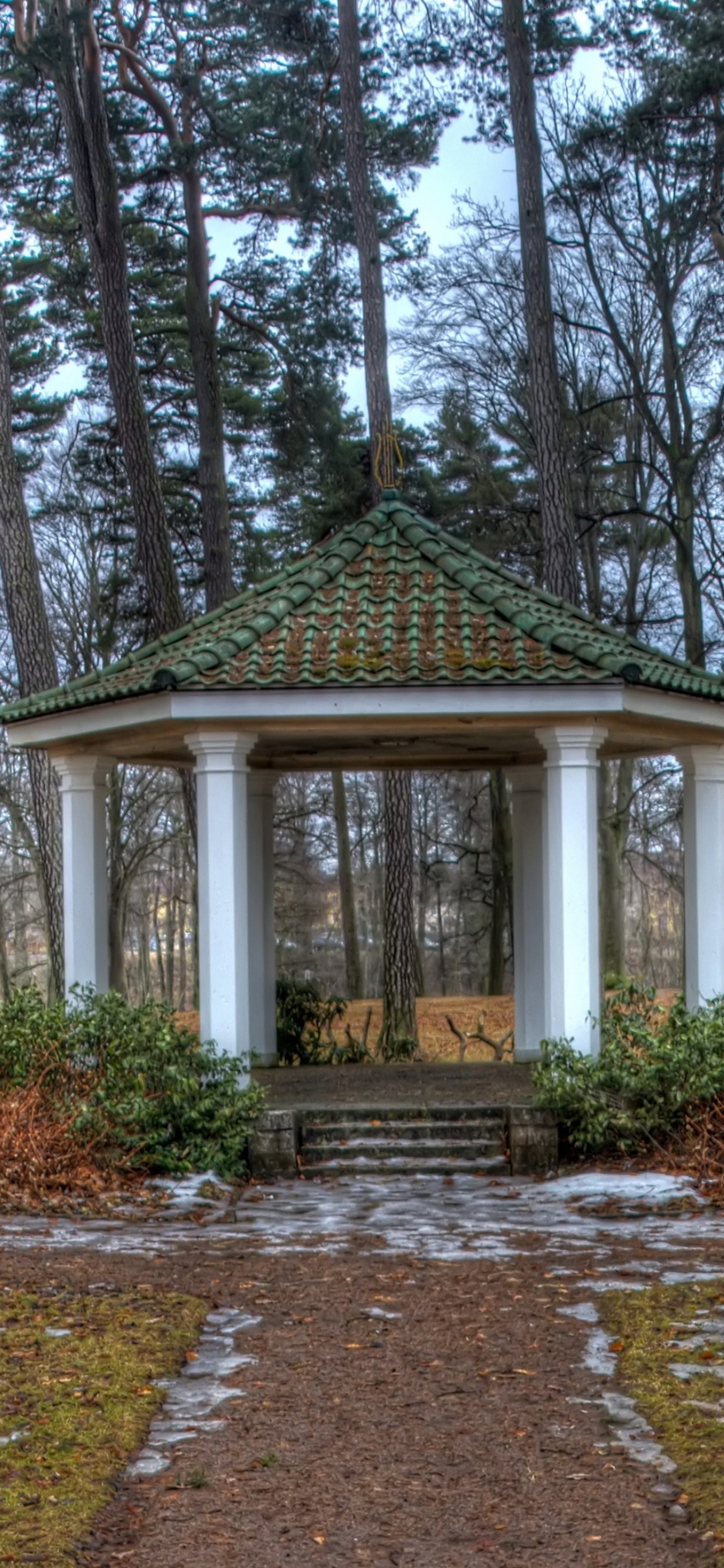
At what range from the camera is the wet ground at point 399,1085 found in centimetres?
1084

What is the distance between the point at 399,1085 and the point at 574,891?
2741 millimetres

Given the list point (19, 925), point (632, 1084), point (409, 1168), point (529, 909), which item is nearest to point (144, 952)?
point (19, 925)

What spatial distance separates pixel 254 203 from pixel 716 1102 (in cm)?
1499

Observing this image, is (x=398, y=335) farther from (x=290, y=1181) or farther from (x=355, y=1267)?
(x=355, y=1267)

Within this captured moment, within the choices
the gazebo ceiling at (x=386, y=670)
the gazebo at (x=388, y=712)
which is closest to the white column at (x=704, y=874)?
the gazebo at (x=388, y=712)

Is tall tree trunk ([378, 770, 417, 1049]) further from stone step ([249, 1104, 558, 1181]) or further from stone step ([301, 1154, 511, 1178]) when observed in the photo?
stone step ([301, 1154, 511, 1178])

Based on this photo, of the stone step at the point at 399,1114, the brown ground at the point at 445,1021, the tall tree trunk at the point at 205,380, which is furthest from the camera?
the brown ground at the point at 445,1021

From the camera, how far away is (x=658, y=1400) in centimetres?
523

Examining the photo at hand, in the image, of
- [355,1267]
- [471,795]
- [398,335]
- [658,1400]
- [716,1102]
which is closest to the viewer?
[658,1400]

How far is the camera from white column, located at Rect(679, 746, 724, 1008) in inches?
462

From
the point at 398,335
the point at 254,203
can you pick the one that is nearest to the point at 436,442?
the point at 398,335

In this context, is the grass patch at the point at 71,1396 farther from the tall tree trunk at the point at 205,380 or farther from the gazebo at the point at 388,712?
the tall tree trunk at the point at 205,380

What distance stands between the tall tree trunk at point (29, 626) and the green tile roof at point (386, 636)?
4.23 meters

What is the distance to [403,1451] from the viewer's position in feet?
15.8
